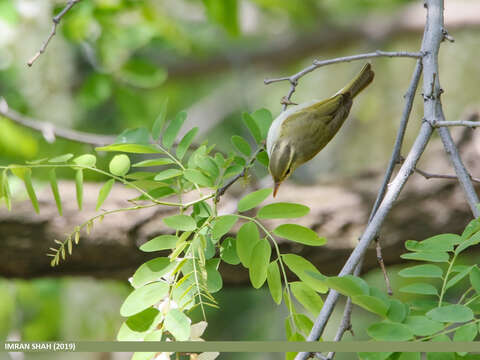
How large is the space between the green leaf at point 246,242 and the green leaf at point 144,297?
108 millimetres

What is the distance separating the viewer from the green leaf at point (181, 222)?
29.0 inches

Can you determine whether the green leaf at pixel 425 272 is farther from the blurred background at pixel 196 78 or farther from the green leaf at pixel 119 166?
the blurred background at pixel 196 78

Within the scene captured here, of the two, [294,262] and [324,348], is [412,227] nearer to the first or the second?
[294,262]

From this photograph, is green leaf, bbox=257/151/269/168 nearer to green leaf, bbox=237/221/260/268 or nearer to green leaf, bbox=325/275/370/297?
green leaf, bbox=237/221/260/268

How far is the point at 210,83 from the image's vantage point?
4762 mm

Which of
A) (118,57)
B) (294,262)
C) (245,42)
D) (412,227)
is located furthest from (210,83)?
(294,262)

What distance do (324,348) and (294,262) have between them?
0.15 meters

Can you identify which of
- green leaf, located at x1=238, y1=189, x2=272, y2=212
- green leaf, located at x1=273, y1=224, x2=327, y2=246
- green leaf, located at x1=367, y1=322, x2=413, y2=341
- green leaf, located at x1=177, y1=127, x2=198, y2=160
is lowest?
green leaf, located at x1=367, y1=322, x2=413, y2=341

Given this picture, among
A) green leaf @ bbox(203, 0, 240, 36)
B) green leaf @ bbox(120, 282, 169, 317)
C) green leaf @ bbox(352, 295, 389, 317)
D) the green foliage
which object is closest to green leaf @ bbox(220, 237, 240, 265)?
the green foliage

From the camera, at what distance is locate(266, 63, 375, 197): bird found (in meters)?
1.08

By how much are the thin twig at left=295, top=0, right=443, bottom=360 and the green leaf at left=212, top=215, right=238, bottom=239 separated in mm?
156

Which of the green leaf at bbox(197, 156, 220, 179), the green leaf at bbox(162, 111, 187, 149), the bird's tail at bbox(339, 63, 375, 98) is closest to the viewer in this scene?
the green leaf at bbox(197, 156, 220, 179)

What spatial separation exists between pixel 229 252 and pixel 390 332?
0.82 ft

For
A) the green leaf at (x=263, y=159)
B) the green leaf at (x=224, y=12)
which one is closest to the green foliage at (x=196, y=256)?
the green leaf at (x=263, y=159)
